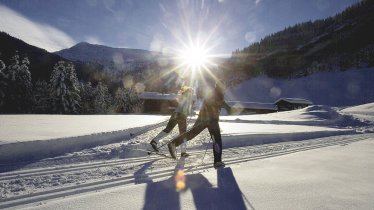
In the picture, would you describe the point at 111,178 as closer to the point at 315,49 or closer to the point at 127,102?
the point at 127,102

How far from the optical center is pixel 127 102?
6738 cm

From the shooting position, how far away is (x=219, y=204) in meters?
3.24

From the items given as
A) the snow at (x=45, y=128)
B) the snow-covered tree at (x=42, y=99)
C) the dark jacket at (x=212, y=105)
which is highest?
the snow-covered tree at (x=42, y=99)

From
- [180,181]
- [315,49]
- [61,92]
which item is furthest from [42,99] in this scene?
[315,49]

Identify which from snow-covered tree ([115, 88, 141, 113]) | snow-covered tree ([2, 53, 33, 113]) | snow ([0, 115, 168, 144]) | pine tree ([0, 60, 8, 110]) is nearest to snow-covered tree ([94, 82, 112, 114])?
snow-covered tree ([115, 88, 141, 113])

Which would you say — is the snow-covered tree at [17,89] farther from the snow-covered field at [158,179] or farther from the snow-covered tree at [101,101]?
the snow-covered field at [158,179]

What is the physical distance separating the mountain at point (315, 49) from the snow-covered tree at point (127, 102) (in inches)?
2106

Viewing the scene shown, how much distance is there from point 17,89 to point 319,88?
3034 inches

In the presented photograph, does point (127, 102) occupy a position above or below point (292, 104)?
above

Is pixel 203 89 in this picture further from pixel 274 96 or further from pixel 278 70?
pixel 278 70

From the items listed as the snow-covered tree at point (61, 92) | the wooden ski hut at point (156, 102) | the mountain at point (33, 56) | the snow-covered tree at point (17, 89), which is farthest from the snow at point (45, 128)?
the mountain at point (33, 56)

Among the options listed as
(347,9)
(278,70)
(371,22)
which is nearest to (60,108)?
(278,70)

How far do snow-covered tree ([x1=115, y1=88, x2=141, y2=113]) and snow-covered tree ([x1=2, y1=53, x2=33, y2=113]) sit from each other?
29.0 m

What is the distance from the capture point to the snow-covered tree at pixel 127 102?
220 ft
